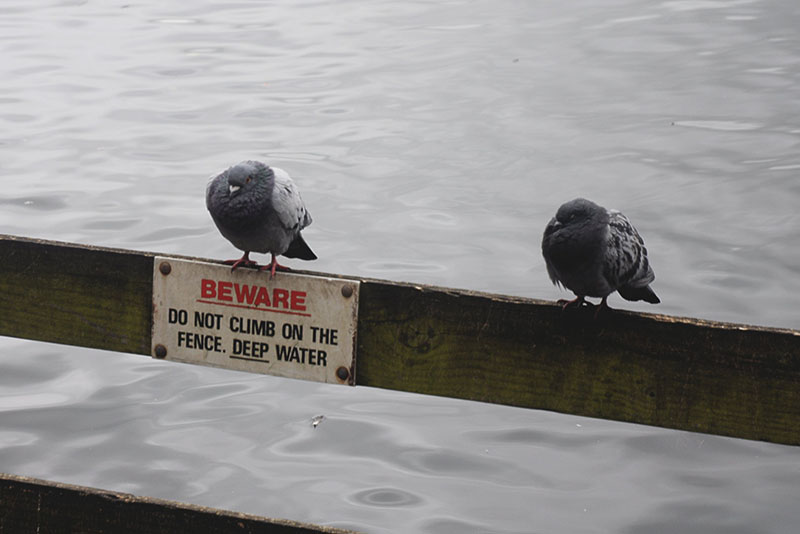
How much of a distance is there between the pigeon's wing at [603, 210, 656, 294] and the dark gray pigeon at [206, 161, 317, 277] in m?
1.09

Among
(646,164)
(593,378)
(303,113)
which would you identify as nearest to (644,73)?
(646,164)

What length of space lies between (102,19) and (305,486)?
7625mm

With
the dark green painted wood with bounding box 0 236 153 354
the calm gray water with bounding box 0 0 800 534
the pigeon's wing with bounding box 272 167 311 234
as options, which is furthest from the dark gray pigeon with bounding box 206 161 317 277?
the calm gray water with bounding box 0 0 800 534

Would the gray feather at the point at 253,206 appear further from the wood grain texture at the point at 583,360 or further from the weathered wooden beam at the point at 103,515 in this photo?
the weathered wooden beam at the point at 103,515

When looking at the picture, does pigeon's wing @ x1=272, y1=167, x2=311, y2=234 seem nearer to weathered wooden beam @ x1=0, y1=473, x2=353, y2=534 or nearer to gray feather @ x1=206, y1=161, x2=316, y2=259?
gray feather @ x1=206, y1=161, x2=316, y2=259

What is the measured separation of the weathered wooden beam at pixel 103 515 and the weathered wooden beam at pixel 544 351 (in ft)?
1.36

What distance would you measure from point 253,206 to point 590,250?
1127mm

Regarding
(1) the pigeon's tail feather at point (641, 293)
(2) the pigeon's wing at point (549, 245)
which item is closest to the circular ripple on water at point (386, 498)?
(1) the pigeon's tail feather at point (641, 293)

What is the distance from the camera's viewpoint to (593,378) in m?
2.33

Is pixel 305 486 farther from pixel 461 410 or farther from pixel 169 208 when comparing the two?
pixel 169 208

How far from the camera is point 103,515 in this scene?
94.2 inches

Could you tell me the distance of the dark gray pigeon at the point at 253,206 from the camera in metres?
3.31

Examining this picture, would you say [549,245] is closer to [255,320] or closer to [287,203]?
[287,203]

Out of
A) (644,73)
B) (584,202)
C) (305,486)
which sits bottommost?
(305,486)
